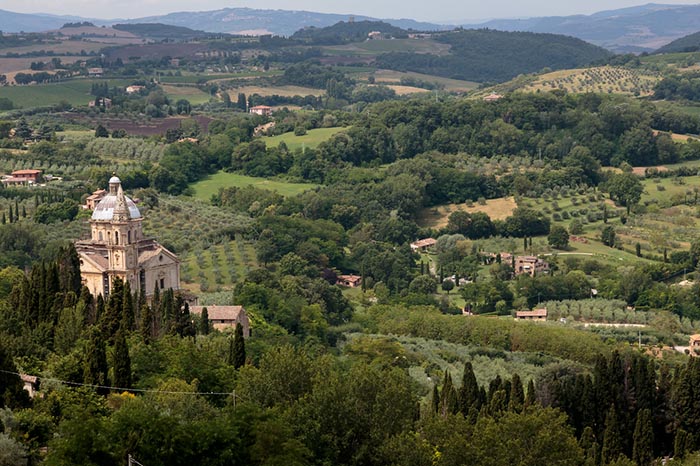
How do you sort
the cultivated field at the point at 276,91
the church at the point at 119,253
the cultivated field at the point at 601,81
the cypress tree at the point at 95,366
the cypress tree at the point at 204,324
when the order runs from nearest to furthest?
the cypress tree at the point at 95,366
the cypress tree at the point at 204,324
the church at the point at 119,253
the cultivated field at the point at 601,81
the cultivated field at the point at 276,91

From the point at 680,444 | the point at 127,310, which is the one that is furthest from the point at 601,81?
the point at 127,310

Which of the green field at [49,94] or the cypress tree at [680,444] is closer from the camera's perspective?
the cypress tree at [680,444]

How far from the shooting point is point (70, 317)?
46.0m

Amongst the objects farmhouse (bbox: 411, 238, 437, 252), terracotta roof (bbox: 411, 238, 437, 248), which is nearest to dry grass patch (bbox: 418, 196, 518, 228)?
terracotta roof (bbox: 411, 238, 437, 248)

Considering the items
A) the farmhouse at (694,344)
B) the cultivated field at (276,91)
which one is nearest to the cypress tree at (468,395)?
the farmhouse at (694,344)

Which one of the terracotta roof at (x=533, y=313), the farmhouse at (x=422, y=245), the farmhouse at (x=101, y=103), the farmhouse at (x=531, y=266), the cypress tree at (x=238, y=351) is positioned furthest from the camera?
the farmhouse at (x=101, y=103)

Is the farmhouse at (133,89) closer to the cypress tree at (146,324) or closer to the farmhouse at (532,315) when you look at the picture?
the farmhouse at (532,315)

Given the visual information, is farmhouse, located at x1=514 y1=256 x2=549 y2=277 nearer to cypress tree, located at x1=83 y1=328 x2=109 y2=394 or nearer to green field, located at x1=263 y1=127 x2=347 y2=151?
green field, located at x1=263 y1=127 x2=347 y2=151

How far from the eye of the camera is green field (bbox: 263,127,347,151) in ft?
399

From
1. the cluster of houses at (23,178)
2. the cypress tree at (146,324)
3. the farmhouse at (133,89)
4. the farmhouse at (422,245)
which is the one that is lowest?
the farmhouse at (133,89)

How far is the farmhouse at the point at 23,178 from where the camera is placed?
9496cm

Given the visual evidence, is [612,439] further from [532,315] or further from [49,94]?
[49,94]

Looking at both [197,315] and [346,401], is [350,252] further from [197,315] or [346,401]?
[346,401]

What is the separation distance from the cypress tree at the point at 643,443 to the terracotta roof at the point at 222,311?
18.2 metres
